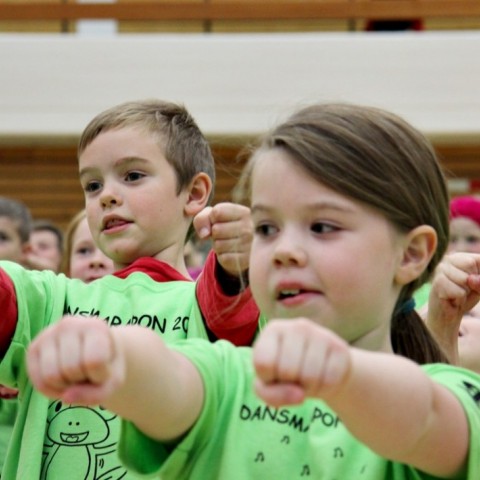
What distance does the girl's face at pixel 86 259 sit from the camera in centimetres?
413

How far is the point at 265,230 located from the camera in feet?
5.11

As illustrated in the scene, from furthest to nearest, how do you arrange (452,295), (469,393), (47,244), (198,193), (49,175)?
(49,175), (47,244), (198,193), (452,295), (469,393)

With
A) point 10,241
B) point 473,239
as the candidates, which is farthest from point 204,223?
point 10,241

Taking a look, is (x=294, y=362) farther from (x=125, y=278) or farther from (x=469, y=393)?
(x=125, y=278)

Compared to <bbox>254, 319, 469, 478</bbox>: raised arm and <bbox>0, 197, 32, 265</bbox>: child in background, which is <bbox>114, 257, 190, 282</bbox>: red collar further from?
<bbox>0, 197, 32, 265</bbox>: child in background

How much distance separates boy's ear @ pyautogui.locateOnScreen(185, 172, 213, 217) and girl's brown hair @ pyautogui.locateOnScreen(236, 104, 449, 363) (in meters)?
0.94

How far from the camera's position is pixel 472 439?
4.66ft

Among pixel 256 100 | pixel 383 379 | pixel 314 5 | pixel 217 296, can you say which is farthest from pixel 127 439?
pixel 314 5

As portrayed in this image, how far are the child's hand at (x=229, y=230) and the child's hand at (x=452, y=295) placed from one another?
1.23ft

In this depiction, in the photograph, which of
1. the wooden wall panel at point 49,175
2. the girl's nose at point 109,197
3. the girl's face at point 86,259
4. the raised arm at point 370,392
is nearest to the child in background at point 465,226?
the girl's face at point 86,259

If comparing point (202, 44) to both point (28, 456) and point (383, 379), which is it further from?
point (383, 379)

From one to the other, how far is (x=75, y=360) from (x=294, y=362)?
0.22 meters

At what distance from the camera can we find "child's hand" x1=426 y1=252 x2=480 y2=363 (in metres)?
2.18

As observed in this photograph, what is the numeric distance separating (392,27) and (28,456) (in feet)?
25.0
